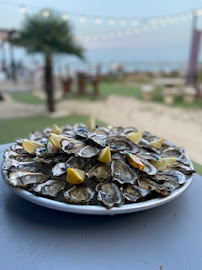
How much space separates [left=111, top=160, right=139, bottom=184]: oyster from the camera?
636 millimetres


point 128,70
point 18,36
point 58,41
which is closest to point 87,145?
point 58,41

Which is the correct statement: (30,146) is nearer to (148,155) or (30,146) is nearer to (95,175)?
(95,175)

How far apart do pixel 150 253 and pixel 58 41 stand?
155 inches

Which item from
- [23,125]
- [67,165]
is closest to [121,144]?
[67,165]

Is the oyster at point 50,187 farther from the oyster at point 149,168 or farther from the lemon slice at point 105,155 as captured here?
the oyster at point 149,168

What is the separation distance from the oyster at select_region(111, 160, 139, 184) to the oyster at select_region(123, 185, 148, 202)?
0.02 meters

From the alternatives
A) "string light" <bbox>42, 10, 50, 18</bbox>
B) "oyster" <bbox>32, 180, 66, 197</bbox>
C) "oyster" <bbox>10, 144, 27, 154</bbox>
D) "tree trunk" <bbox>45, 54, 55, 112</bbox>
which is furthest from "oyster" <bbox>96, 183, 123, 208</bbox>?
"string light" <bbox>42, 10, 50, 18</bbox>

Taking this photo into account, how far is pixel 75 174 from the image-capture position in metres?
0.62

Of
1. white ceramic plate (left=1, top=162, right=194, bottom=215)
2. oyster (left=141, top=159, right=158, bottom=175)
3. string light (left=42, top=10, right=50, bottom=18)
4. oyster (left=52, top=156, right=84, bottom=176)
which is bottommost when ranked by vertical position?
white ceramic plate (left=1, top=162, right=194, bottom=215)

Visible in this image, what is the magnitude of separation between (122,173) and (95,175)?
0.08 meters

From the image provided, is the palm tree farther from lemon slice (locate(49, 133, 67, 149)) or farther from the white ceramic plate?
the white ceramic plate

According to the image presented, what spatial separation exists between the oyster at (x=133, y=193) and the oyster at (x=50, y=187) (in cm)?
17

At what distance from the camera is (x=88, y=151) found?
69 centimetres

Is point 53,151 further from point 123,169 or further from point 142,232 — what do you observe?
point 142,232
